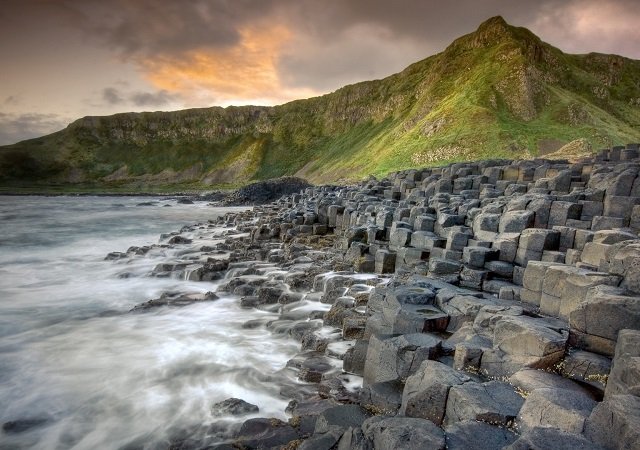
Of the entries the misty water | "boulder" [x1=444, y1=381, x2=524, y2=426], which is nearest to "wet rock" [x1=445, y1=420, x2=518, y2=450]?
"boulder" [x1=444, y1=381, x2=524, y2=426]

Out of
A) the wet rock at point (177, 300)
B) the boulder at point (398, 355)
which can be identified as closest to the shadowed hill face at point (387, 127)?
the wet rock at point (177, 300)

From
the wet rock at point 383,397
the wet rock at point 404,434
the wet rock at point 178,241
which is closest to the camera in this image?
the wet rock at point 404,434

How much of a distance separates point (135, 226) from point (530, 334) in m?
41.3

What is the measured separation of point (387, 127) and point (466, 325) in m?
109

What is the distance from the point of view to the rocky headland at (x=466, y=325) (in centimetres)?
462

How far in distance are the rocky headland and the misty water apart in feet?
2.15

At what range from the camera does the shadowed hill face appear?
6053 centimetres


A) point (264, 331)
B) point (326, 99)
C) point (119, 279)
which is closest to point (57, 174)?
point (326, 99)

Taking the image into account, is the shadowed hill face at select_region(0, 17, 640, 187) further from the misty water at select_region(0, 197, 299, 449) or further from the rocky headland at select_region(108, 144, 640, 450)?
the misty water at select_region(0, 197, 299, 449)

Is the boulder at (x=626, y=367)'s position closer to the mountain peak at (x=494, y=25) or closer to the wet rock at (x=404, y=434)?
the wet rock at (x=404, y=434)

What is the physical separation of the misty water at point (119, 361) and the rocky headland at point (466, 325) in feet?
2.15

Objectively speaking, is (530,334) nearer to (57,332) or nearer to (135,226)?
(57,332)

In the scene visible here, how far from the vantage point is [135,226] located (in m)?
40.2

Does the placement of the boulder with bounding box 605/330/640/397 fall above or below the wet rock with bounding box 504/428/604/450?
above
